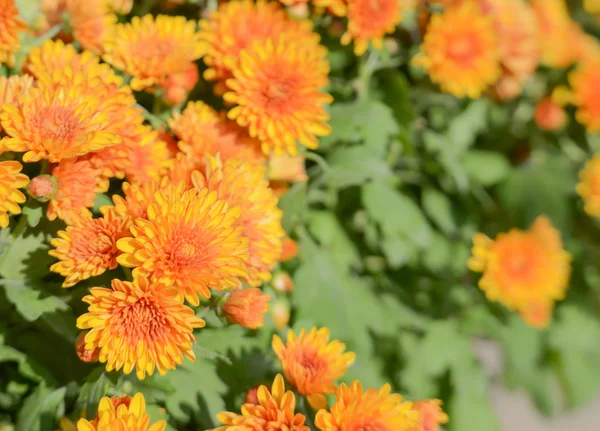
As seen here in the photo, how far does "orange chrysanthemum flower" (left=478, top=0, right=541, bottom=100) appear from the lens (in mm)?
1241

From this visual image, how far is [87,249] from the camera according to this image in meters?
0.63

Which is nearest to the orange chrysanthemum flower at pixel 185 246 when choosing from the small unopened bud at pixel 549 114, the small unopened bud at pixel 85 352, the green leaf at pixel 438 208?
the small unopened bud at pixel 85 352

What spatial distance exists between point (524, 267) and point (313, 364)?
0.85 meters

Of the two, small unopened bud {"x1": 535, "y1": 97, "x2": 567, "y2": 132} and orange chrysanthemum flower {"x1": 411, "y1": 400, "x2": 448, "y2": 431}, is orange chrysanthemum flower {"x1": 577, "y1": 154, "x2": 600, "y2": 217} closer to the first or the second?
small unopened bud {"x1": 535, "y1": 97, "x2": 567, "y2": 132}

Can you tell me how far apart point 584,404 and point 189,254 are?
1452mm

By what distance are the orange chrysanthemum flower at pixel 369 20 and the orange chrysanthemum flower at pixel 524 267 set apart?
62 centimetres

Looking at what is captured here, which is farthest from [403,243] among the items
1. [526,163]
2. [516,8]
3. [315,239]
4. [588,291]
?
[588,291]

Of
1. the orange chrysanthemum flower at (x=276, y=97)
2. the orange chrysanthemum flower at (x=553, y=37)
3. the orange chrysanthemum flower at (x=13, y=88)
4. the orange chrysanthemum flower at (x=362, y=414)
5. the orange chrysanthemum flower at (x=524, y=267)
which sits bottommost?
the orange chrysanthemum flower at (x=524, y=267)

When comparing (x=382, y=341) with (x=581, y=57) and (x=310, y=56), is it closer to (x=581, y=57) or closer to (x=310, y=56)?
(x=310, y=56)

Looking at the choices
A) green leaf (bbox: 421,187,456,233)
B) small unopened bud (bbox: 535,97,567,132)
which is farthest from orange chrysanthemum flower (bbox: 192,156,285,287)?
small unopened bud (bbox: 535,97,567,132)

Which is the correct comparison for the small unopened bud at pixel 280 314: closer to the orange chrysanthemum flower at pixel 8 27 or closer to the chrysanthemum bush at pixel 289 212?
the chrysanthemum bush at pixel 289 212

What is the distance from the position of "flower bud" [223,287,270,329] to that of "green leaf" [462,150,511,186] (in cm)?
91

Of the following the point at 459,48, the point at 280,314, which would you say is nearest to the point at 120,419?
the point at 280,314

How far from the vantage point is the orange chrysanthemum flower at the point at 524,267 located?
51.6 inches
